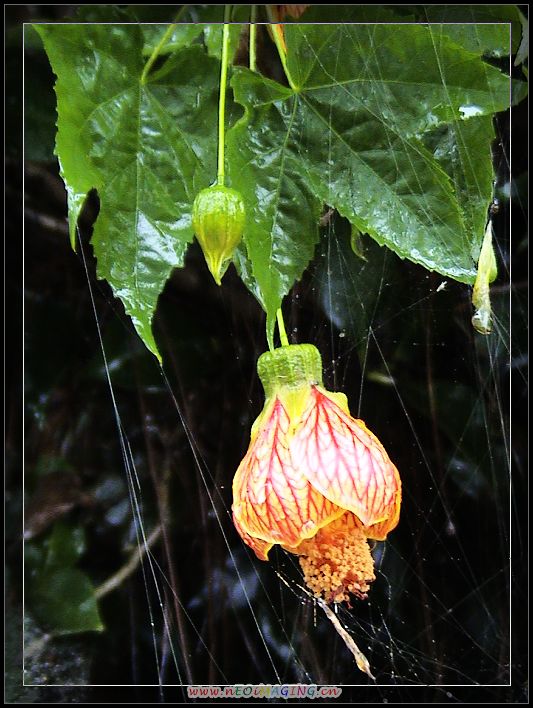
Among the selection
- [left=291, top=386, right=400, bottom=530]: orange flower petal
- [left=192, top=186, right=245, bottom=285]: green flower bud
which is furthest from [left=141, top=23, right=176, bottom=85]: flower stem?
[left=291, top=386, right=400, bottom=530]: orange flower petal

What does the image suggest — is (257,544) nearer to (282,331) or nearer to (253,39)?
(282,331)

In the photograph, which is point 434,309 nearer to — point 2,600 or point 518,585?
point 518,585

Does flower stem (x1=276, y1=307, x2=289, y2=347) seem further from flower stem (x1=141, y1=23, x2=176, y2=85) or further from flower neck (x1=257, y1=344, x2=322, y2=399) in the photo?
flower stem (x1=141, y1=23, x2=176, y2=85)

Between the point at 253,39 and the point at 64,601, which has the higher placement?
the point at 253,39

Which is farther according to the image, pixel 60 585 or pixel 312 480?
pixel 60 585

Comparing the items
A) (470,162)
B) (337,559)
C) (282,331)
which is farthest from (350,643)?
(470,162)

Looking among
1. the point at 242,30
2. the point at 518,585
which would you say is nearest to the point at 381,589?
the point at 518,585

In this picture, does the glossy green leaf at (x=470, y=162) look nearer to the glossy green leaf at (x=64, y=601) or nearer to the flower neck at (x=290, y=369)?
the flower neck at (x=290, y=369)
